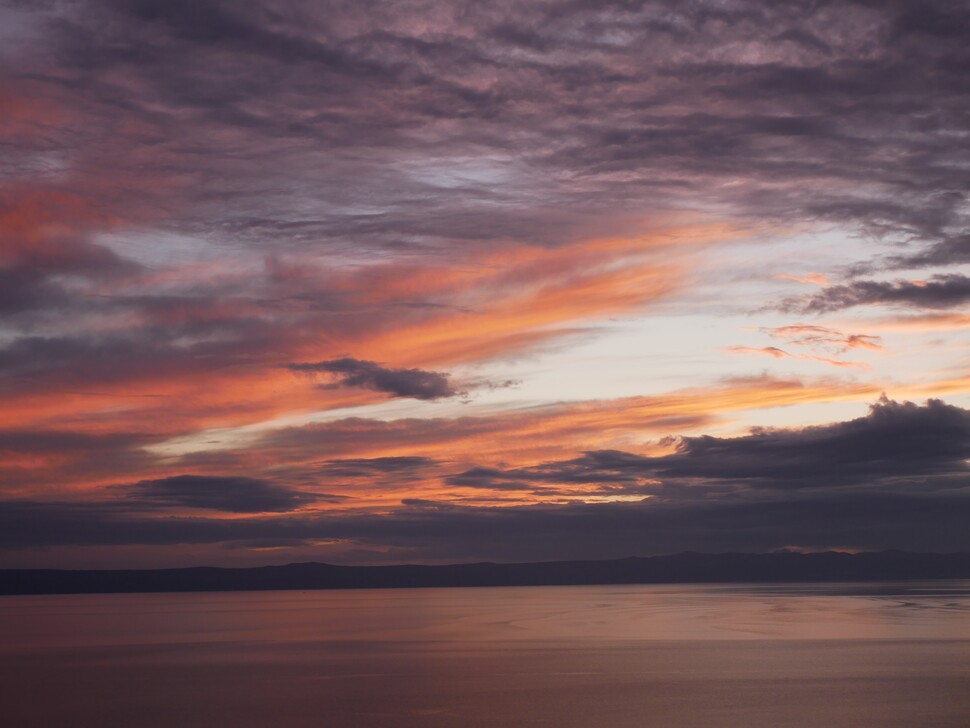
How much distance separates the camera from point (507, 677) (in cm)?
4672

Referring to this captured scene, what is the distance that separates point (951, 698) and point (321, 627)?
68.0 metres

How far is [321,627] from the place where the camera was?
98062 mm

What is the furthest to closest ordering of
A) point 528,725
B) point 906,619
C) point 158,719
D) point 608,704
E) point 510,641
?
point 906,619 < point 510,641 < point 608,704 < point 158,719 < point 528,725

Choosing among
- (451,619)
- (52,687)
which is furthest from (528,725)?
(451,619)

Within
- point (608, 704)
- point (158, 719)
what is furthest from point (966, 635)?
point (158, 719)

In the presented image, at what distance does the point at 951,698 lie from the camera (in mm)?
39469

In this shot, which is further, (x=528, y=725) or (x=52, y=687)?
(x=52, y=687)

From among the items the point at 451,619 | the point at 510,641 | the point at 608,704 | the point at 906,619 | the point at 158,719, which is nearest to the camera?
the point at 158,719

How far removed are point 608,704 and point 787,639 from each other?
3454 centimetres

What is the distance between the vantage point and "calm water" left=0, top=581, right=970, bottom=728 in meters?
36.1

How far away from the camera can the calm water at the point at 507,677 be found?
118 ft

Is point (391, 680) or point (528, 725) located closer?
point (528, 725)

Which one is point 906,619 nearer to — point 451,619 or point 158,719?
point 451,619

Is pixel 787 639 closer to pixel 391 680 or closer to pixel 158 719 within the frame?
pixel 391 680
